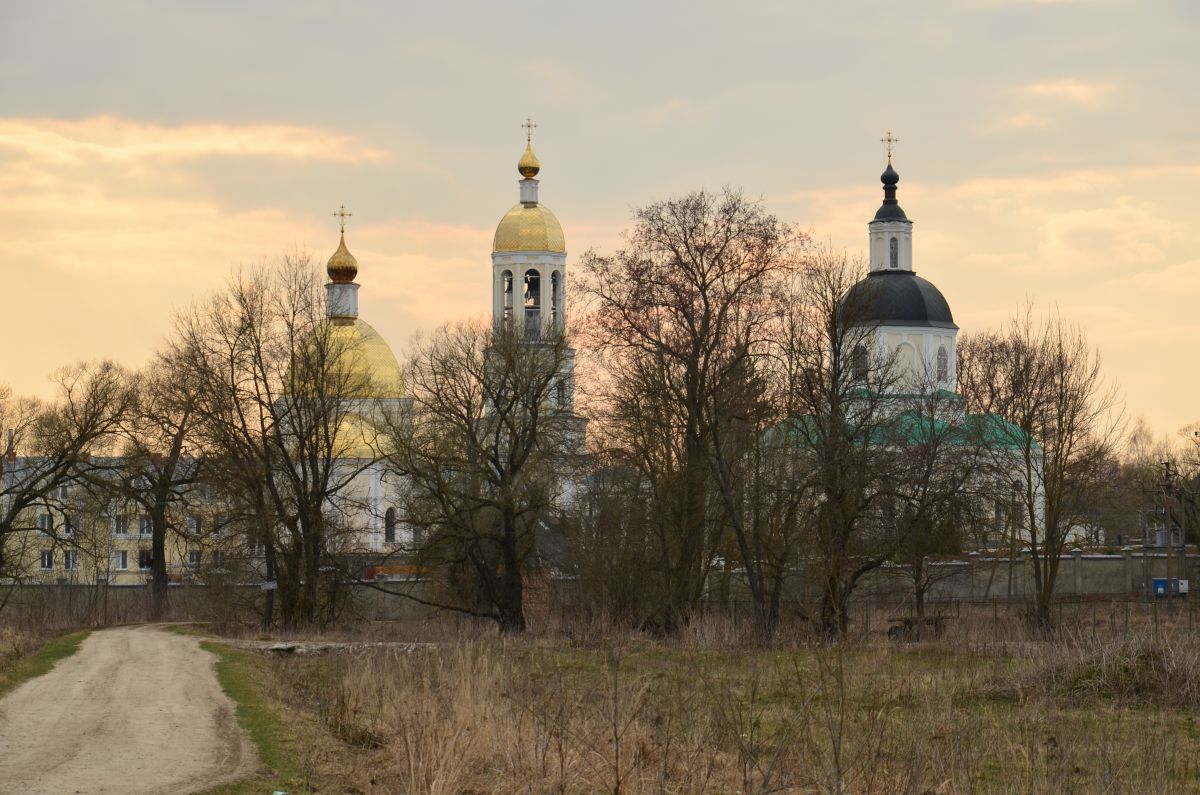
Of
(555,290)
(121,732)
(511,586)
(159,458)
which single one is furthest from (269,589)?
(555,290)

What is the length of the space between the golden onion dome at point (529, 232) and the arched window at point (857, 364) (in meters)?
43.0

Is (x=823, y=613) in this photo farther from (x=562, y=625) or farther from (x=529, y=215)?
(x=529, y=215)

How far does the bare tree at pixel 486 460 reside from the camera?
127 feet

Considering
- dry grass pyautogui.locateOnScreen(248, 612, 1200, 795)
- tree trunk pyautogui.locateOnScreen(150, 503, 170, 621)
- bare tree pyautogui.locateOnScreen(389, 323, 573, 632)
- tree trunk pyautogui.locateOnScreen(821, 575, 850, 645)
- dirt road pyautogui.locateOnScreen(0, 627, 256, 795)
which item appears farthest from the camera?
tree trunk pyautogui.locateOnScreen(150, 503, 170, 621)

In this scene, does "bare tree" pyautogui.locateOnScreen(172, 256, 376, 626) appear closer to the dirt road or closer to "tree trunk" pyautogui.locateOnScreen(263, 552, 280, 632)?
"tree trunk" pyautogui.locateOnScreen(263, 552, 280, 632)

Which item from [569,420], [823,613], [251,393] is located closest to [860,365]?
[823,613]

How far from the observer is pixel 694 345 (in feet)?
112

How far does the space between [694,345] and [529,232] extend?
43.9 meters

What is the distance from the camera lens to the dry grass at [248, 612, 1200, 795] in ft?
39.0

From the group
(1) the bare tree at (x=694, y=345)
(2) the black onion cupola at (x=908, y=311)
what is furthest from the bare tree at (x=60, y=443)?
(2) the black onion cupola at (x=908, y=311)

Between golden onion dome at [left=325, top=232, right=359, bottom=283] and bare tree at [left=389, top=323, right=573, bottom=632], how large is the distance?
35613 mm

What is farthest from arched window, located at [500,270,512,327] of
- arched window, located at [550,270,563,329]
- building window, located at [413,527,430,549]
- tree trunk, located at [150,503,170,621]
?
building window, located at [413,527,430,549]

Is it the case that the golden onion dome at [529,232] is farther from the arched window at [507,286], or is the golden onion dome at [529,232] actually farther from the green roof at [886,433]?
the green roof at [886,433]

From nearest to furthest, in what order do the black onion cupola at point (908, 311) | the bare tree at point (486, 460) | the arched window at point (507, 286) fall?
the bare tree at point (486, 460) < the arched window at point (507, 286) < the black onion cupola at point (908, 311)
